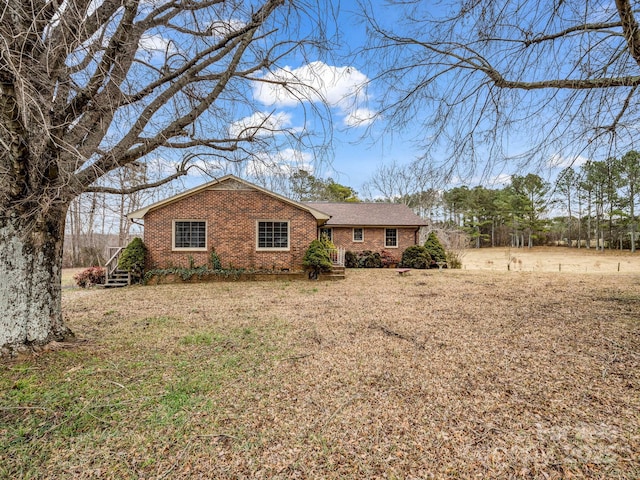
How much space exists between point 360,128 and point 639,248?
4528 centimetres

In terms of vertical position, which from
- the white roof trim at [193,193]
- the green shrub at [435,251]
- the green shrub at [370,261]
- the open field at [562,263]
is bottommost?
the open field at [562,263]

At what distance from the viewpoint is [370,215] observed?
21625mm

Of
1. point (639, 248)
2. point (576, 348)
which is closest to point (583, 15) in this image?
point (576, 348)

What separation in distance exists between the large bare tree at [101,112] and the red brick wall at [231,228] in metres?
9.07

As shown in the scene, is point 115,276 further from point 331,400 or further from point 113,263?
point 331,400

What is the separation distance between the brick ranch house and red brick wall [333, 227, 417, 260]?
6.23m

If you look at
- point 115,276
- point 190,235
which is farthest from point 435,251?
point 115,276

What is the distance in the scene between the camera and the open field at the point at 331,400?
2223mm

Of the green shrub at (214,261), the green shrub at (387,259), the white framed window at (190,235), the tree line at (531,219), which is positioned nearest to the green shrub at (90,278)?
the white framed window at (190,235)

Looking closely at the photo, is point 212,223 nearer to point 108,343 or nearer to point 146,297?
point 146,297

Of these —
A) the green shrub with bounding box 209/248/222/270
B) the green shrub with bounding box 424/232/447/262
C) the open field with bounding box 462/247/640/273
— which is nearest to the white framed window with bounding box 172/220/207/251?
the green shrub with bounding box 209/248/222/270

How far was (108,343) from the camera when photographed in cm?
482

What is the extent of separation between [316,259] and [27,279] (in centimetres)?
1020

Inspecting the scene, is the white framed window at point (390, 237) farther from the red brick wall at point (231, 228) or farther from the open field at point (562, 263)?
the red brick wall at point (231, 228)
